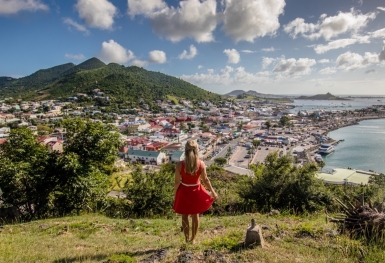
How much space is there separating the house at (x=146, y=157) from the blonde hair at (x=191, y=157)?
31199mm

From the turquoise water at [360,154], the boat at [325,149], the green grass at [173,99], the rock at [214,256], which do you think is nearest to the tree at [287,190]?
the rock at [214,256]

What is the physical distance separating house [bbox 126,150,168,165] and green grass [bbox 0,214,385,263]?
96.0 ft

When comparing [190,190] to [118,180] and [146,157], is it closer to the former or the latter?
[118,180]

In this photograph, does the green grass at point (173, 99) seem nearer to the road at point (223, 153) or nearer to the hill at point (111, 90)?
the hill at point (111, 90)

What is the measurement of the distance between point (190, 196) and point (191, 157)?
1.49 feet

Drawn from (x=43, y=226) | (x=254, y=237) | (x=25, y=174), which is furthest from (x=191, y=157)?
(x=25, y=174)

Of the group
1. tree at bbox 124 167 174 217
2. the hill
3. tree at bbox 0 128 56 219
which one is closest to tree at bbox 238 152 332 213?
tree at bbox 124 167 174 217

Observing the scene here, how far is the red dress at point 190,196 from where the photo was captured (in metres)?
2.56

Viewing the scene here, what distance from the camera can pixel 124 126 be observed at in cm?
5444

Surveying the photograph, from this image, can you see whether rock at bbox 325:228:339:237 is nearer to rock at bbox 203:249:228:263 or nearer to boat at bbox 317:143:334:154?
rock at bbox 203:249:228:263

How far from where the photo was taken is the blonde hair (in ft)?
8.05

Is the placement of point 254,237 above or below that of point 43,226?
above

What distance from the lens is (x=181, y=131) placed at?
5425 centimetres

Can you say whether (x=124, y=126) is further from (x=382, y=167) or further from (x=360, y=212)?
(x=360, y=212)
